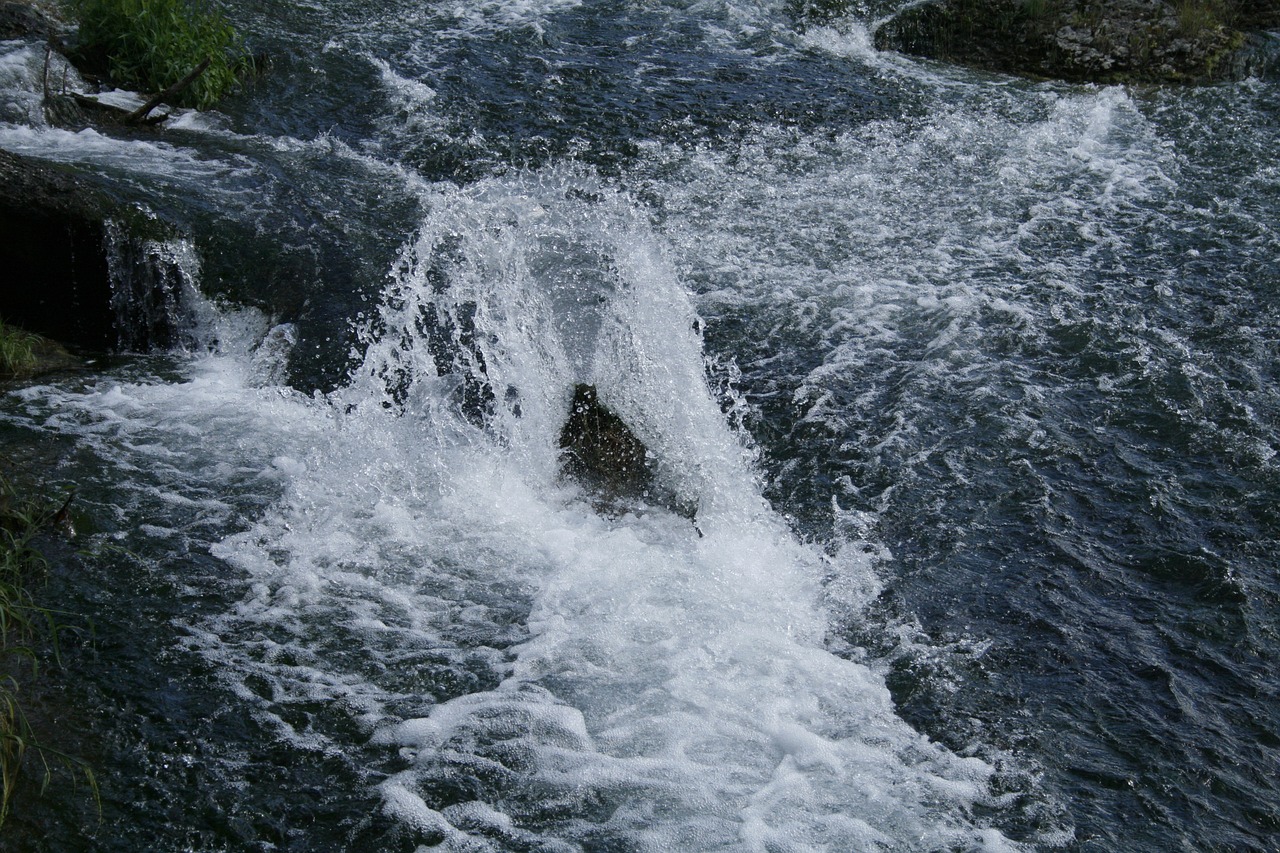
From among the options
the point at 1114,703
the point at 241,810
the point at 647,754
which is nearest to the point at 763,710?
the point at 647,754

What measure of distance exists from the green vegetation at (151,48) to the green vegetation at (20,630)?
5.56 m

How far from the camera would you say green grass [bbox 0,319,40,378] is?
20.5 feet

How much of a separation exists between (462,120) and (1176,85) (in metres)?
7.17

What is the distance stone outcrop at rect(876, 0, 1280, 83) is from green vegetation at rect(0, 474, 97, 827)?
1004 cm

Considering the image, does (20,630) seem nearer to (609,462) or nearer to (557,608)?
(557,608)

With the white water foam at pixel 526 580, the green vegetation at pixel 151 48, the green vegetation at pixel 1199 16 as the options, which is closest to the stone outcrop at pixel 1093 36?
the green vegetation at pixel 1199 16

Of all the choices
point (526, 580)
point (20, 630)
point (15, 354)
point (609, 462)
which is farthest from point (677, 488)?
point (15, 354)

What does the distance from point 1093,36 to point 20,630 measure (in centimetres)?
1150

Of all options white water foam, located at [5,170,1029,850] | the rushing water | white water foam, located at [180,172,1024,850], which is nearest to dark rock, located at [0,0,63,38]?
the rushing water

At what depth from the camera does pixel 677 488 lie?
5.91 metres

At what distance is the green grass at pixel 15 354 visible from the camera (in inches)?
246

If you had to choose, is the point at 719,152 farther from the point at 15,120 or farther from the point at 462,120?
the point at 15,120

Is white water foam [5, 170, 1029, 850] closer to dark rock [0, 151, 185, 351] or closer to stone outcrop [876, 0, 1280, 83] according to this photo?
dark rock [0, 151, 185, 351]

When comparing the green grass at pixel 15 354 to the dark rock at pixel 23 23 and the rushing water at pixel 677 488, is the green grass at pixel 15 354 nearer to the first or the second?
the rushing water at pixel 677 488
